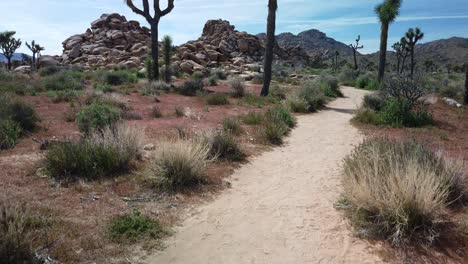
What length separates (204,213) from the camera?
536 cm

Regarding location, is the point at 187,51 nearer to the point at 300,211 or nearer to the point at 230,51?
the point at 230,51

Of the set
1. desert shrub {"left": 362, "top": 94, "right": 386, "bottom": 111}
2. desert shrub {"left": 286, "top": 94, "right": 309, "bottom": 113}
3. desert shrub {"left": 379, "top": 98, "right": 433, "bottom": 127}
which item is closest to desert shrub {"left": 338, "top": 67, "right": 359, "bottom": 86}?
desert shrub {"left": 362, "top": 94, "right": 386, "bottom": 111}

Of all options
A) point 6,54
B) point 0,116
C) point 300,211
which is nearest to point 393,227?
point 300,211

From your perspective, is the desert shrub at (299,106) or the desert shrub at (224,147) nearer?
the desert shrub at (224,147)

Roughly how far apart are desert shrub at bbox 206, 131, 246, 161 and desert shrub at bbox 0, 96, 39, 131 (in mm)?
5003

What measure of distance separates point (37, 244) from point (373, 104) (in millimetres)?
13525

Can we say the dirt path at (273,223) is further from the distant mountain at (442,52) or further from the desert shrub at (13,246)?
the distant mountain at (442,52)

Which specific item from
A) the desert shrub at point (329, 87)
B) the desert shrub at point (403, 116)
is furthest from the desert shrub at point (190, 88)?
the desert shrub at point (403, 116)

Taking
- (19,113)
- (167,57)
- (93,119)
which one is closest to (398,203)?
(93,119)

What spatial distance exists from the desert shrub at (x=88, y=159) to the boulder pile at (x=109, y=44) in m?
30.9

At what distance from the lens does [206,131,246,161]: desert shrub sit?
8.04m

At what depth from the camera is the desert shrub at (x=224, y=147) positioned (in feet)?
26.4

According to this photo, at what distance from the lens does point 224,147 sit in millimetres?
8172

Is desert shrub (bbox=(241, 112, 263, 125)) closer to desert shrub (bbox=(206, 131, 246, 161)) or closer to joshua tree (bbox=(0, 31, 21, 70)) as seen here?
desert shrub (bbox=(206, 131, 246, 161))
